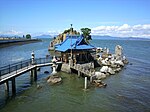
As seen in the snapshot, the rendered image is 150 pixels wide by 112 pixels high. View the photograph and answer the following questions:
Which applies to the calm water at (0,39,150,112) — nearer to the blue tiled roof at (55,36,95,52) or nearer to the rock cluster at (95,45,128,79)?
the rock cluster at (95,45,128,79)

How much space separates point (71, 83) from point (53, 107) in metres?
9.93

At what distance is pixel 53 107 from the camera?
23906 millimetres

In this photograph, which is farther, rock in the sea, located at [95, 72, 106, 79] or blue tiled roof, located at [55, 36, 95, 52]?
blue tiled roof, located at [55, 36, 95, 52]

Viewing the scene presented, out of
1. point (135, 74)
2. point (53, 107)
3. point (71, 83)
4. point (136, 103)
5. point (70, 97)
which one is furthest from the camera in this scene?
point (135, 74)

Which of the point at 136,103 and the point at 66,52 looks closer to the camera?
the point at 136,103

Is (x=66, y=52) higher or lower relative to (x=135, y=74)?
higher

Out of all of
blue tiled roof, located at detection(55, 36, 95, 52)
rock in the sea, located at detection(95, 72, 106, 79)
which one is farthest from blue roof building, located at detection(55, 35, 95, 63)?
rock in the sea, located at detection(95, 72, 106, 79)

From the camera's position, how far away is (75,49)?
39656 millimetres

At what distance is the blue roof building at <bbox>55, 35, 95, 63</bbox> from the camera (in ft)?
130

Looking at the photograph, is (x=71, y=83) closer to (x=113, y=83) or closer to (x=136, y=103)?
(x=113, y=83)

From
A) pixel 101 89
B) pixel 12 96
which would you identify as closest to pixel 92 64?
pixel 101 89

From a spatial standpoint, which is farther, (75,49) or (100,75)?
(75,49)

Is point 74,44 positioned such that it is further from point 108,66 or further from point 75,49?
point 108,66

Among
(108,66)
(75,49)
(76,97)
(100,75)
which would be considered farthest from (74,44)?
(76,97)
